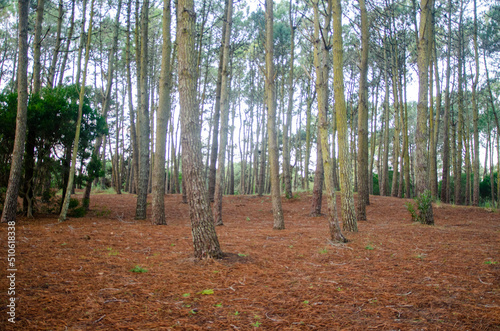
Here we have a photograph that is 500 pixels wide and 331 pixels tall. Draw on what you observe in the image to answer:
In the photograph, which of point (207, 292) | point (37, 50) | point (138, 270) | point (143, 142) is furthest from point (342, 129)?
point (37, 50)

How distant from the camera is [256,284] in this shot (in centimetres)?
343

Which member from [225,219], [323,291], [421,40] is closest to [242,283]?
[323,291]

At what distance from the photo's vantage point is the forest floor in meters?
2.49

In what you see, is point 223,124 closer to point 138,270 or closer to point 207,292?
point 138,270

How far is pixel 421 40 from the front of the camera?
8484mm

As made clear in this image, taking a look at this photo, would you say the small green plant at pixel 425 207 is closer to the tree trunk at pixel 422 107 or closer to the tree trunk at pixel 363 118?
the tree trunk at pixel 422 107

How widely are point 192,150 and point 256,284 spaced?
198cm

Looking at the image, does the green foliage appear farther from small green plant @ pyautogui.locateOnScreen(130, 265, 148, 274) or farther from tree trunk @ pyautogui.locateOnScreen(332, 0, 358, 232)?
tree trunk @ pyautogui.locateOnScreen(332, 0, 358, 232)

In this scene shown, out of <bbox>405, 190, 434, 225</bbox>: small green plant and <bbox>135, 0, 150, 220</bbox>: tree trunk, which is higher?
<bbox>135, 0, 150, 220</bbox>: tree trunk

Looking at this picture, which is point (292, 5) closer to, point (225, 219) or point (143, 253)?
point (225, 219)

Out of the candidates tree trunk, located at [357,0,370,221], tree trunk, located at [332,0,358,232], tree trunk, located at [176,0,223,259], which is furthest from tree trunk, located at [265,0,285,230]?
tree trunk, located at [176,0,223,259]

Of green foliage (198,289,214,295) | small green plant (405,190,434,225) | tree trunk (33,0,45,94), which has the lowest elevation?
green foliage (198,289,214,295)

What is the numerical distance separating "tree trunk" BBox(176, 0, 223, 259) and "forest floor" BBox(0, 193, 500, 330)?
31 centimetres

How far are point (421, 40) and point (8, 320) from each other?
10.4 m
